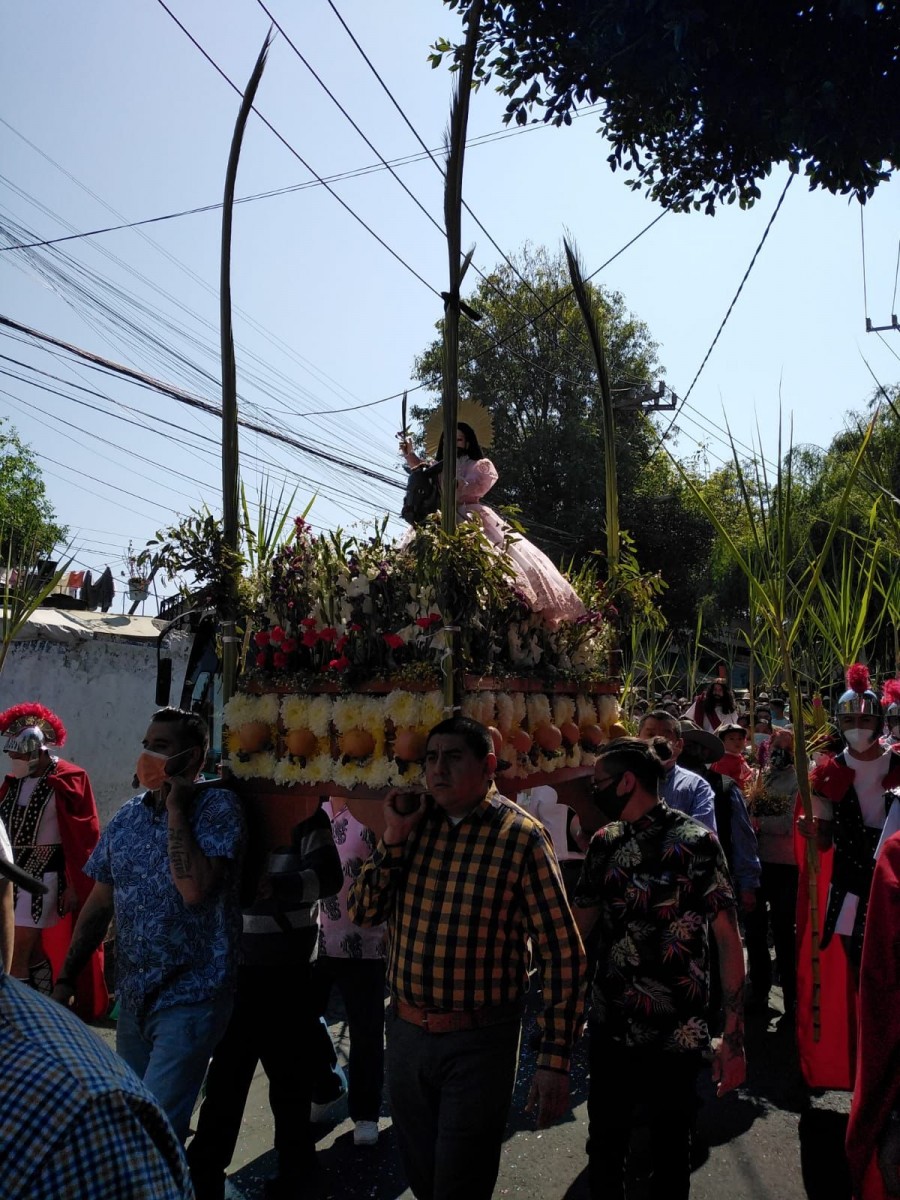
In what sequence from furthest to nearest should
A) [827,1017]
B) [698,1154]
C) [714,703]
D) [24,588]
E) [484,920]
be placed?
[714,703] → [24,588] → [827,1017] → [698,1154] → [484,920]

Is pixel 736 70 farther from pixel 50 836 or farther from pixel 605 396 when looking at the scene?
pixel 50 836

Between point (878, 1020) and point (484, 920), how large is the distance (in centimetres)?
116

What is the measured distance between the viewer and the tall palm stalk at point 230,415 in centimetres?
401

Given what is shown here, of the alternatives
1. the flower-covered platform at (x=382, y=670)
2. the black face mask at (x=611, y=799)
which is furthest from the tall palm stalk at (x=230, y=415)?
the black face mask at (x=611, y=799)

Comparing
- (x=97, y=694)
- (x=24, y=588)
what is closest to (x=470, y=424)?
(x=24, y=588)

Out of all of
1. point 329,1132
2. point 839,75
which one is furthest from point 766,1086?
point 839,75

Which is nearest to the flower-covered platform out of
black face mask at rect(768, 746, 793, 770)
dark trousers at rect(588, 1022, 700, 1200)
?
dark trousers at rect(588, 1022, 700, 1200)

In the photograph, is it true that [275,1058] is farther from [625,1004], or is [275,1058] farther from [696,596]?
[696,596]

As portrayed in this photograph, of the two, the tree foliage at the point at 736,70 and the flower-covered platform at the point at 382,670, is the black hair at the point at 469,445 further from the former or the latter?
the tree foliage at the point at 736,70

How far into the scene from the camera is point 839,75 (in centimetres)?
478

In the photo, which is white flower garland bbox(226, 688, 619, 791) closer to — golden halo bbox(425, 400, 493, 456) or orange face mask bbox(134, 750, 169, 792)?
orange face mask bbox(134, 750, 169, 792)

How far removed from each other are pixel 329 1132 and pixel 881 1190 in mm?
2916

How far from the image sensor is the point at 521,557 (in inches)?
157

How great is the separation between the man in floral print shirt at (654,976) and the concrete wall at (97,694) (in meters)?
6.53
